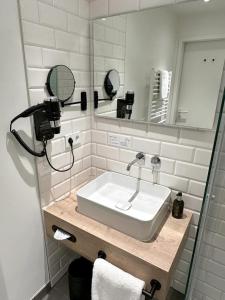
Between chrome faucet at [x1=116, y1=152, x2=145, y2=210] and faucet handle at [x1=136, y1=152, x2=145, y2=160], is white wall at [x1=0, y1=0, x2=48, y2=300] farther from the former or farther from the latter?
faucet handle at [x1=136, y1=152, x2=145, y2=160]

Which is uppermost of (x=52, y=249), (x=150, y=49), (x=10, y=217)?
(x=150, y=49)

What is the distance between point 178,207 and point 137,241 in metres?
0.32

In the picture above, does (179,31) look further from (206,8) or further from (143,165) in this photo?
(143,165)

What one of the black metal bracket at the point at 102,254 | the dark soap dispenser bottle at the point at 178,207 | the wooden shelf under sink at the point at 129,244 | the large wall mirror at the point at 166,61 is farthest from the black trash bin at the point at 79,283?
the large wall mirror at the point at 166,61

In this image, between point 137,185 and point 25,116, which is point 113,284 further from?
point 25,116

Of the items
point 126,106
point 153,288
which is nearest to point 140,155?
point 126,106

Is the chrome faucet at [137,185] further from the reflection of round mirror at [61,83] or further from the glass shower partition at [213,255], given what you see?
the reflection of round mirror at [61,83]

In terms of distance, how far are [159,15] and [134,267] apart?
1266 millimetres

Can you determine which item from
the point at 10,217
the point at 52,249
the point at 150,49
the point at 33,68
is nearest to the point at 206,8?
the point at 150,49

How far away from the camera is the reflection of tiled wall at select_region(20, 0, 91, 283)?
101 centimetres

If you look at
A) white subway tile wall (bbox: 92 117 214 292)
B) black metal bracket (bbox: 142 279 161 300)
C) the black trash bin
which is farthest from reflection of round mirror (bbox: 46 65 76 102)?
the black trash bin

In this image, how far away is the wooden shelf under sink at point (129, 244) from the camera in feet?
3.00

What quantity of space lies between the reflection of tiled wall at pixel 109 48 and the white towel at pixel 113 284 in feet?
3.05

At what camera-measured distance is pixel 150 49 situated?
1173mm
